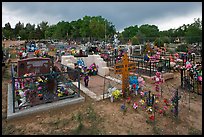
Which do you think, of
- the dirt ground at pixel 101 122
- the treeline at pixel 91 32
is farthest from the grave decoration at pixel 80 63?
the treeline at pixel 91 32

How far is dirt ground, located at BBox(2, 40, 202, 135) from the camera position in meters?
4.54

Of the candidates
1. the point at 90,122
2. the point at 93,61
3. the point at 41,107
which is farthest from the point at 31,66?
the point at 93,61

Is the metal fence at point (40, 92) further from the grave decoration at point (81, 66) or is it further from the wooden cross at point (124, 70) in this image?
the grave decoration at point (81, 66)

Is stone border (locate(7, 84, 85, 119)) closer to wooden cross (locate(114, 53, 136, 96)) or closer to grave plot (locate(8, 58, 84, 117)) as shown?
grave plot (locate(8, 58, 84, 117))

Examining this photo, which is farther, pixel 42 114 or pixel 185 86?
pixel 185 86

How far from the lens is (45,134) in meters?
4.40

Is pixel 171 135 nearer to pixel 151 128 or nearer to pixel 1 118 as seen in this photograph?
pixel 151 128

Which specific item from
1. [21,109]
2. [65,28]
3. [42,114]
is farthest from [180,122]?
[65,28]

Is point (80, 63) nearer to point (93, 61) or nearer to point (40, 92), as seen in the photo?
point (93, 61)

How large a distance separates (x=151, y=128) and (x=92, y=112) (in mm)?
1902

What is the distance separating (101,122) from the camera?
494cm

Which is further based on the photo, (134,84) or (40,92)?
(134,84)

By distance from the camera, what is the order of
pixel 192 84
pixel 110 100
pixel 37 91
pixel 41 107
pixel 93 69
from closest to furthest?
pixel 41 107, pixel 37 91, pixel 110 100, pixel 192 84, pixel 93 69

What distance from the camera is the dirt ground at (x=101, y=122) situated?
454 centimetres
